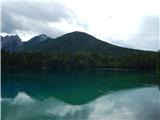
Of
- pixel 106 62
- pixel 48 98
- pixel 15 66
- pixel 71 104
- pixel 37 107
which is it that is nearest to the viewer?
pixel 37 107

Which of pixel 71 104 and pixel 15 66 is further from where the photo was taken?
pixel 15 66

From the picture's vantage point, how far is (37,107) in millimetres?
24578

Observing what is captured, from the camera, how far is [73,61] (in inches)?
4090

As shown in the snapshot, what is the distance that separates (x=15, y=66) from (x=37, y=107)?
64.7 metres

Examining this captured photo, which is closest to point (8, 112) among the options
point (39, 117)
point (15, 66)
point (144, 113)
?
point (39, 117)

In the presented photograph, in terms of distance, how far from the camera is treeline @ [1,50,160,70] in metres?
86.3

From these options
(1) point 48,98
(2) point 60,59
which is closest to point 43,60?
(2) point 60,59

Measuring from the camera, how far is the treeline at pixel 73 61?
283 feet

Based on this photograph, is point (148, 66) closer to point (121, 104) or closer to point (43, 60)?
point (43, 60)

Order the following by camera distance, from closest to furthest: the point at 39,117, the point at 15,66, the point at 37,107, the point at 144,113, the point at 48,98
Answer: the point at 39,117 < the point at 144,113 < the point at 37,107 < the point at 48,98 < the point at 15,66

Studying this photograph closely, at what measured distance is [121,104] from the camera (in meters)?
27.0

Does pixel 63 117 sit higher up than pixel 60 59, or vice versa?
pixel 60 59

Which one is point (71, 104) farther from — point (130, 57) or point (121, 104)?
point (130, 57)

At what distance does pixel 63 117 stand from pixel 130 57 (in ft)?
259
